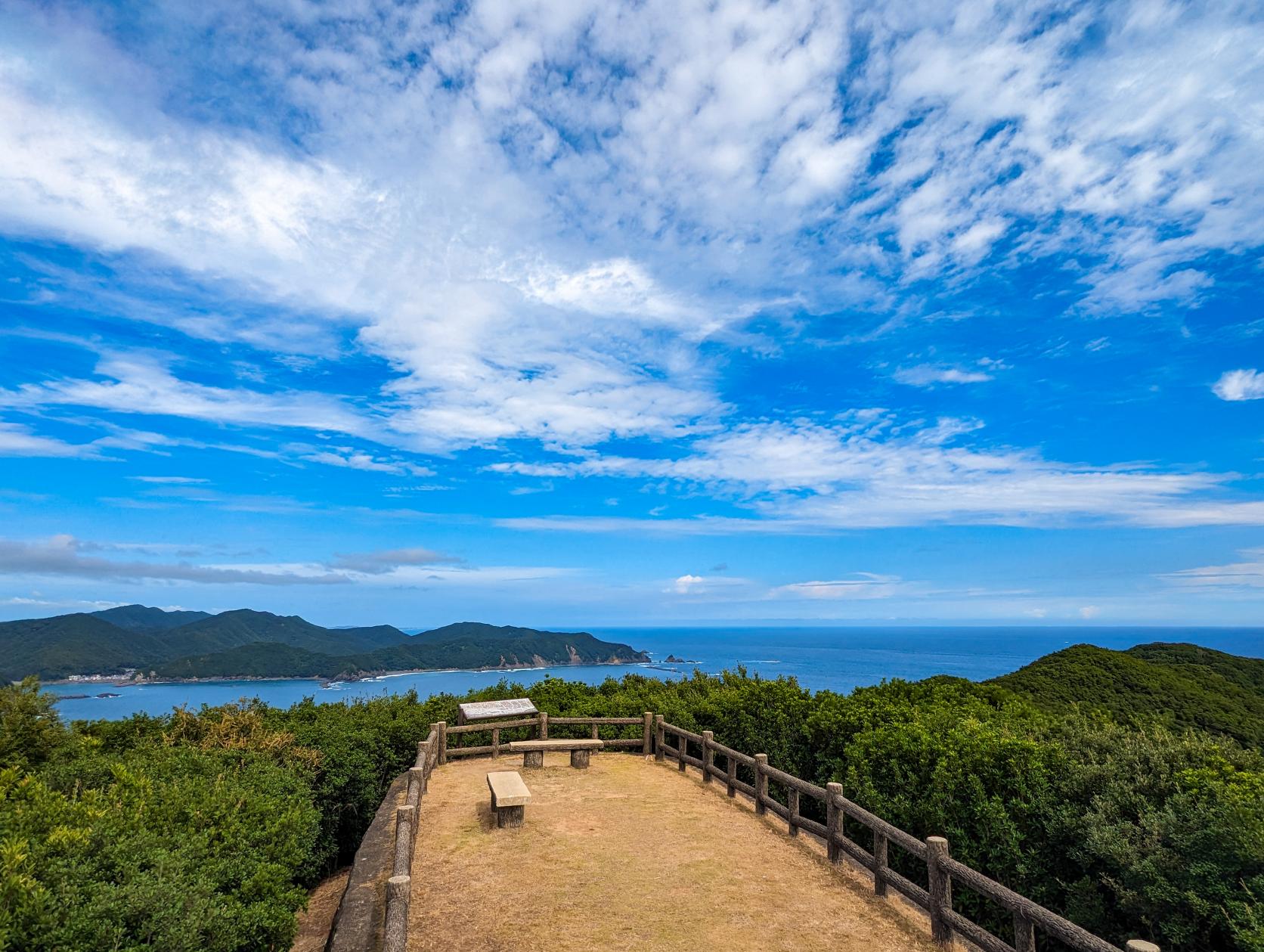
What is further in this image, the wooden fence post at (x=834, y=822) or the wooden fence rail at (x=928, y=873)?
the wooden fence post at (x=834, y=822)

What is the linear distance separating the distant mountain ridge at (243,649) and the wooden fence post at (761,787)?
123446 mm

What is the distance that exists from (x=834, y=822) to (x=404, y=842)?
503 cm

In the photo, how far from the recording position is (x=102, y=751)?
978 centimetres

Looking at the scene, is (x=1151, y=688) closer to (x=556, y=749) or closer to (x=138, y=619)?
(x=556, y=749)

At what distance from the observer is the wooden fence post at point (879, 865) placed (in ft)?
23.0

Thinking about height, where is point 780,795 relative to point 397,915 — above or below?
below

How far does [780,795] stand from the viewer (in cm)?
1089

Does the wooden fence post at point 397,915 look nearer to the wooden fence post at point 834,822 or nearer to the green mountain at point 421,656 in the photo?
the wooden fence post at point 834,822

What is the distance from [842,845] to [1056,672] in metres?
17.3

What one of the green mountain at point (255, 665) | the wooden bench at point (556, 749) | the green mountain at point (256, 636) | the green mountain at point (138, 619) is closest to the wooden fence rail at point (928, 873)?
the wooden bench at point (556, 749)

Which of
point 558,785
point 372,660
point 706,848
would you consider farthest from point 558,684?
point 372,660

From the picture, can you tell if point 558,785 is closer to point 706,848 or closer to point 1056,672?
point 706,848

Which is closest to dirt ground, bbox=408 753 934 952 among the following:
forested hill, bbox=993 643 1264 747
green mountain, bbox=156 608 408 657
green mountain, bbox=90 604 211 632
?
forested hill, bbox=993 643 1264 747

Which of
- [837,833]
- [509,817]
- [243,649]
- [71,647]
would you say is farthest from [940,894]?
[71,647]
